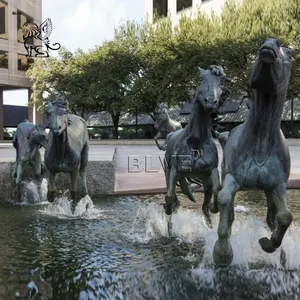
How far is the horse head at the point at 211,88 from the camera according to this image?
4555 mm

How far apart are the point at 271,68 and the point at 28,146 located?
6.26m

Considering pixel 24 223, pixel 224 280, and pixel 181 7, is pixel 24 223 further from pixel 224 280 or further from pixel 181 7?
pixel 181 7

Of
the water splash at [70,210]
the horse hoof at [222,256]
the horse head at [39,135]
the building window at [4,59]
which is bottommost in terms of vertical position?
the water splash at [70,210]

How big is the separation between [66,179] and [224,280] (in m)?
6.24

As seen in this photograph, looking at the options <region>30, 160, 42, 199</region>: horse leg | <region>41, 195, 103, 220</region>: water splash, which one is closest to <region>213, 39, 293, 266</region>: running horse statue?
<region>41, 195, 103, 220</region>: water splash

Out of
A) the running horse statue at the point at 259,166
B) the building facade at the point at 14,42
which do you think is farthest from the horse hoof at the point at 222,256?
the building facade at the point at 14,42

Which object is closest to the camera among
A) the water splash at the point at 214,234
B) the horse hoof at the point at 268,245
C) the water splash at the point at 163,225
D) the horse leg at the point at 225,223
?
the horse leg at the point at 225,223

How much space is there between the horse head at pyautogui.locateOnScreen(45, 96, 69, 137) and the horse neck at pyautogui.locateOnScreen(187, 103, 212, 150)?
6.86 ft

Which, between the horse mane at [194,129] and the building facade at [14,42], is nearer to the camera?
the horse mane at [194,129]

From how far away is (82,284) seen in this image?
395 cm

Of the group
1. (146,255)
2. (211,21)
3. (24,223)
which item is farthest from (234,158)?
(211,21)

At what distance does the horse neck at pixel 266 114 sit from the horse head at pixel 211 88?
0.72m

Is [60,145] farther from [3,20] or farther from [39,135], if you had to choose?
[3,20]

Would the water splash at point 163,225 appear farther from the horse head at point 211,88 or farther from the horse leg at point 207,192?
the horse head at point 211,88
